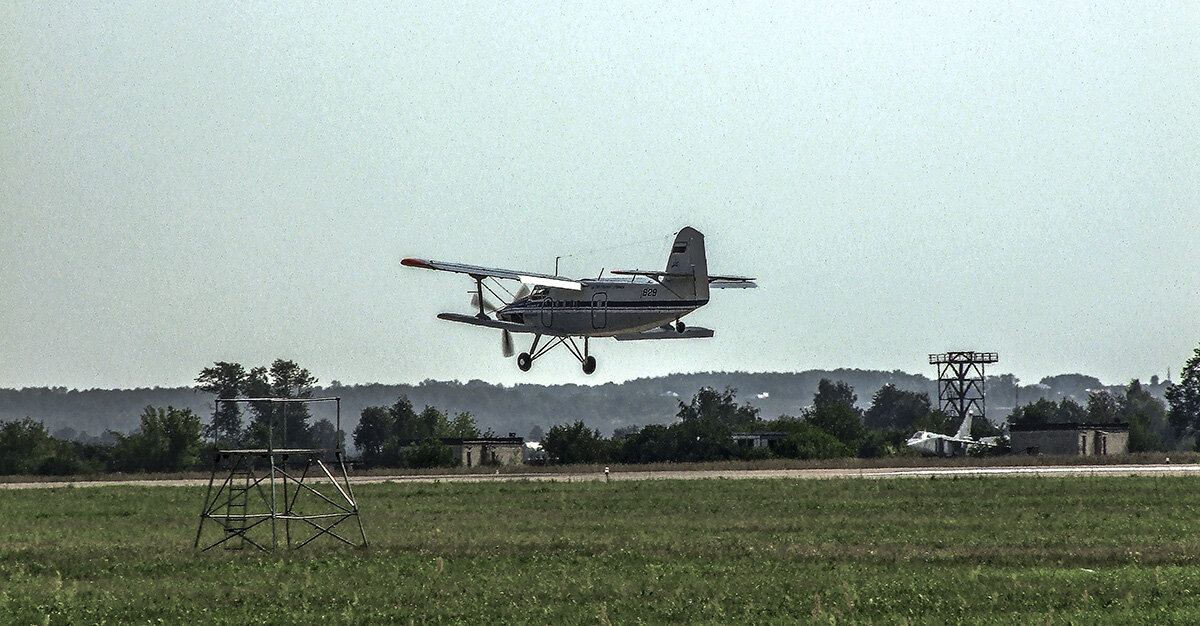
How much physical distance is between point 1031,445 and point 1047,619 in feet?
377

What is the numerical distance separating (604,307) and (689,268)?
5418mm

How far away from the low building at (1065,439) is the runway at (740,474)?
Answer: 46206 millimetres

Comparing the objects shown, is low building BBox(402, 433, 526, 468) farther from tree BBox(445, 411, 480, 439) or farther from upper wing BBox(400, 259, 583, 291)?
upper wing BBox(400, 259, 583, 291)

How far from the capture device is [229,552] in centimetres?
3419

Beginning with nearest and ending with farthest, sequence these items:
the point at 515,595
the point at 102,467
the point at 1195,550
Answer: the point at 515,595, the point at 1195,550, the point at 102,467

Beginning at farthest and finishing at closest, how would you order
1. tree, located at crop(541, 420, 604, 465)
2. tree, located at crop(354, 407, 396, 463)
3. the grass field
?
tree, located at crop(354, 407, 396, 463) < tree, located at crop(541, 420, 604, 465) < the grass field

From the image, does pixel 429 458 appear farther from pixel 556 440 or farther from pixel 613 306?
pixel 613 306

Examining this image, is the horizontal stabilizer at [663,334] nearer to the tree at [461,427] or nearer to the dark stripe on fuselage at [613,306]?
the dark stripe on fuselage at [613,306]

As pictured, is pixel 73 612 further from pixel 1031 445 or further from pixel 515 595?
pixel 1031 445

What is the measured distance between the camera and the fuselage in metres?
67.1

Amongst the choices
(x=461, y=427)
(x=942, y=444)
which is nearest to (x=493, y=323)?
(x=942, y=444)

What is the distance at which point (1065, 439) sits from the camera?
12912 cm

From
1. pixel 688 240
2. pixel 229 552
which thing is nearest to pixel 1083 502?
pixel 688 240

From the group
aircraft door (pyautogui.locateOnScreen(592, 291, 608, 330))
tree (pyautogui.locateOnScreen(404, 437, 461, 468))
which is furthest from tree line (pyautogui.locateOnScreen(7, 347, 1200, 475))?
aircraft door (pyautogui.locateOnScreen(592, 291, 608, 330))
